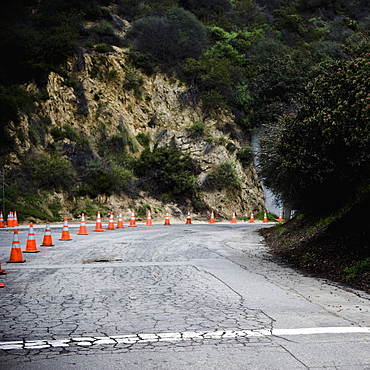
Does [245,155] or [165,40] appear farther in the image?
[165,40]

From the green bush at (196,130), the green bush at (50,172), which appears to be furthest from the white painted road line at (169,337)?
the green bush at (196,130)

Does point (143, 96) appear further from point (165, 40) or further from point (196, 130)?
point (165, 40)

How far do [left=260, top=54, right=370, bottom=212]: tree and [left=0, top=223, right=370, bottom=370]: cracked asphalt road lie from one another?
2547mm

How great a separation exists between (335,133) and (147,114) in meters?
31.0

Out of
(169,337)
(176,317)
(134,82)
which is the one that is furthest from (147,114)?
(169,337)

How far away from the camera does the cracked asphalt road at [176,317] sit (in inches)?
175

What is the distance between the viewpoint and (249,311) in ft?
20.6

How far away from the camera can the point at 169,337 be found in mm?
5082

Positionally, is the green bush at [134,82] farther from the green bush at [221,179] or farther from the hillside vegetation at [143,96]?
the green bush at [221,179]

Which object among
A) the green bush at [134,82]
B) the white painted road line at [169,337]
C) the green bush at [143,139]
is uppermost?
the green bush at [134,82]

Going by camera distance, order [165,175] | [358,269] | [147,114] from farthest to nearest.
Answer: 1. [147,114]
2. [165,175]
3. [358,269]

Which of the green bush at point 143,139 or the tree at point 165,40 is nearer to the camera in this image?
the green bush at point 143,139

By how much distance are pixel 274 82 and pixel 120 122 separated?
13428 millimetres

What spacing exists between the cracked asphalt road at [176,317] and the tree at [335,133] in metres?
2.55
